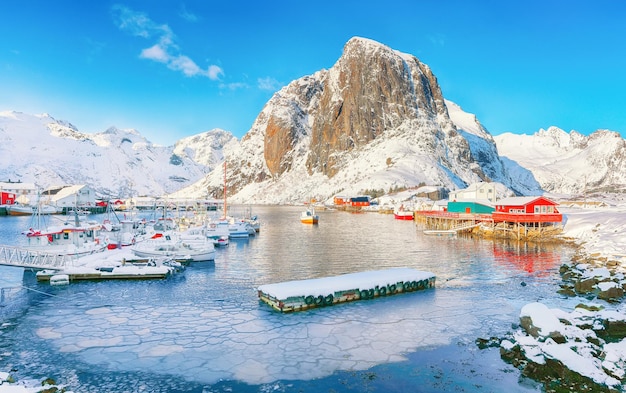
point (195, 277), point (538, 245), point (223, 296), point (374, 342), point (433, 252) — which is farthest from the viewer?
point (538, 245)

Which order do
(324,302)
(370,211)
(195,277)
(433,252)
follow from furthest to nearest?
1. (370,211)
2. (433,252)
3. (195,277)
4. (324,302)

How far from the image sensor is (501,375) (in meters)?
18.7

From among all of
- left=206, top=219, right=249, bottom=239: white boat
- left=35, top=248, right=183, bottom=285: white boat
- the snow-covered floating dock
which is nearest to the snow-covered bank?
the snow-covered floating dock

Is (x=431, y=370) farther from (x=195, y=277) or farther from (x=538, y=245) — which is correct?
(x=538, y=245)

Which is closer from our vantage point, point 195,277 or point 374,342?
point 374,342

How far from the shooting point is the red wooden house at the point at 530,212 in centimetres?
7156

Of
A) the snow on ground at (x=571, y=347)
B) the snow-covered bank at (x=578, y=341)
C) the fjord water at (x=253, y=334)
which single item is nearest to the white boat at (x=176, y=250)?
the fjord water at (x=253, y=334)

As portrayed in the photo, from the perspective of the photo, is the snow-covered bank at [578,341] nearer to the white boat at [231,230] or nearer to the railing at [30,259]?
the railing at [30,259]

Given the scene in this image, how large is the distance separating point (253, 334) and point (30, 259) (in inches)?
1115

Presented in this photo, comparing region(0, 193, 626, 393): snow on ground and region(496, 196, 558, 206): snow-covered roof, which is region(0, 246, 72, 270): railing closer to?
region(0, 193, 626, 393): snow on ground

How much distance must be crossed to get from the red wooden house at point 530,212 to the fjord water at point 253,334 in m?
29.3

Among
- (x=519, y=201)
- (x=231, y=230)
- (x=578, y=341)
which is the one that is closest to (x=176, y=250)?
(x=231, y=230)

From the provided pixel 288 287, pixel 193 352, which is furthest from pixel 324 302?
pixel 193 352

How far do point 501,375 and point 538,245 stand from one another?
174 feet
